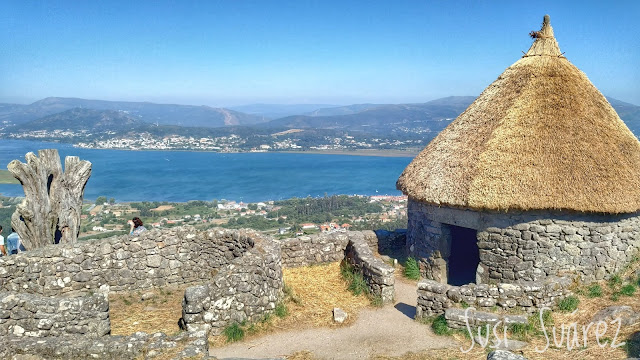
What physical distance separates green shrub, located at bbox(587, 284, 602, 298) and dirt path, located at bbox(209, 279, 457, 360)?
158 inches

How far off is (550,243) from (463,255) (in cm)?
407

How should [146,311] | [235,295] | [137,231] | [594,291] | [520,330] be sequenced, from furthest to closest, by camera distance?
[137,231] < [594,291] < [146,311] < [235,295] < [520,330]

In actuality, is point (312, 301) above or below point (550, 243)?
below

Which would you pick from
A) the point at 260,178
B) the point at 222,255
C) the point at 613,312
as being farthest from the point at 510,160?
the point at 260,178

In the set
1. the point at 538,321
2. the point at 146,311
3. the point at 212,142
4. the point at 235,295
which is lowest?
the point at 212,142

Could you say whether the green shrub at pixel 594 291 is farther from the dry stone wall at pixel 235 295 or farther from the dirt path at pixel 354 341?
the dry stone wall at pixel 235 295

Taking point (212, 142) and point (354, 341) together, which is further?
point (212, 142)

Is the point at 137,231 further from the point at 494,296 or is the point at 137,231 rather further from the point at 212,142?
the point at 212,142

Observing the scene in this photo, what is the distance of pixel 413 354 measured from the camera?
7.46 m

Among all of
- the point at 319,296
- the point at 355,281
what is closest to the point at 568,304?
the point at 355,281

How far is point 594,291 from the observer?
375 inches

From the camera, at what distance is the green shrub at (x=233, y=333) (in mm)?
7801

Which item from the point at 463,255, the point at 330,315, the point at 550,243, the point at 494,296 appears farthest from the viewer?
the point at 463,255

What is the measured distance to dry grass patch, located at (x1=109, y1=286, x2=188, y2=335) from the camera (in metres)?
8.16
